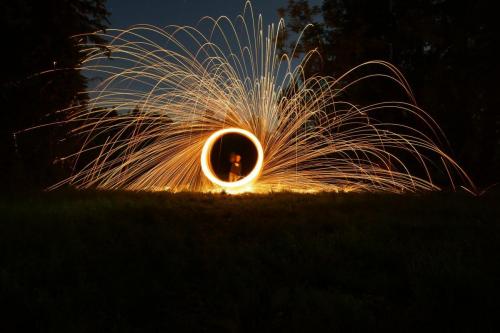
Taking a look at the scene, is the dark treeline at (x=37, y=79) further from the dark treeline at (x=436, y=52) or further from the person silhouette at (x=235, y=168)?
the dark treeline at (x=436, y=52)

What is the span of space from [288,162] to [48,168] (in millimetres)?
7518

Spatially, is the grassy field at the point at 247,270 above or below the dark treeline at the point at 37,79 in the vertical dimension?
below

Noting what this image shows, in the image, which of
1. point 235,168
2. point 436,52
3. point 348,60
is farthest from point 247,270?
point 436,52

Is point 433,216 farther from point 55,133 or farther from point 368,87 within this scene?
point 368,87

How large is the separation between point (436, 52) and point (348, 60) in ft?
14.1

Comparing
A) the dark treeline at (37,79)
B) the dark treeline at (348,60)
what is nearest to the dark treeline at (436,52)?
the dark treeline at (348,60)

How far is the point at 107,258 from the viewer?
5340 mm

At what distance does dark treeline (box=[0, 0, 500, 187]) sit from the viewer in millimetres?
12602

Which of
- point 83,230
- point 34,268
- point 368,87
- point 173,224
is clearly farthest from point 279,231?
point 368,87

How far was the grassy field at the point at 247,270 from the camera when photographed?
388cm

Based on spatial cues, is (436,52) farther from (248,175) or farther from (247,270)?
(247,270)

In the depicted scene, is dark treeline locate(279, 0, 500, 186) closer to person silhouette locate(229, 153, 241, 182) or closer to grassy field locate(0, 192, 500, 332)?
person silhouette locate(229, 153, 241, 182)

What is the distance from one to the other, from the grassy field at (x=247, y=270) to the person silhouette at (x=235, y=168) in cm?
501

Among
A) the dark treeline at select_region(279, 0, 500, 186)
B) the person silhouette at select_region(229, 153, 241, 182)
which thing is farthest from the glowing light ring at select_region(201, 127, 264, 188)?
the dark treeline at select_region(279, 0, 500, 186)
